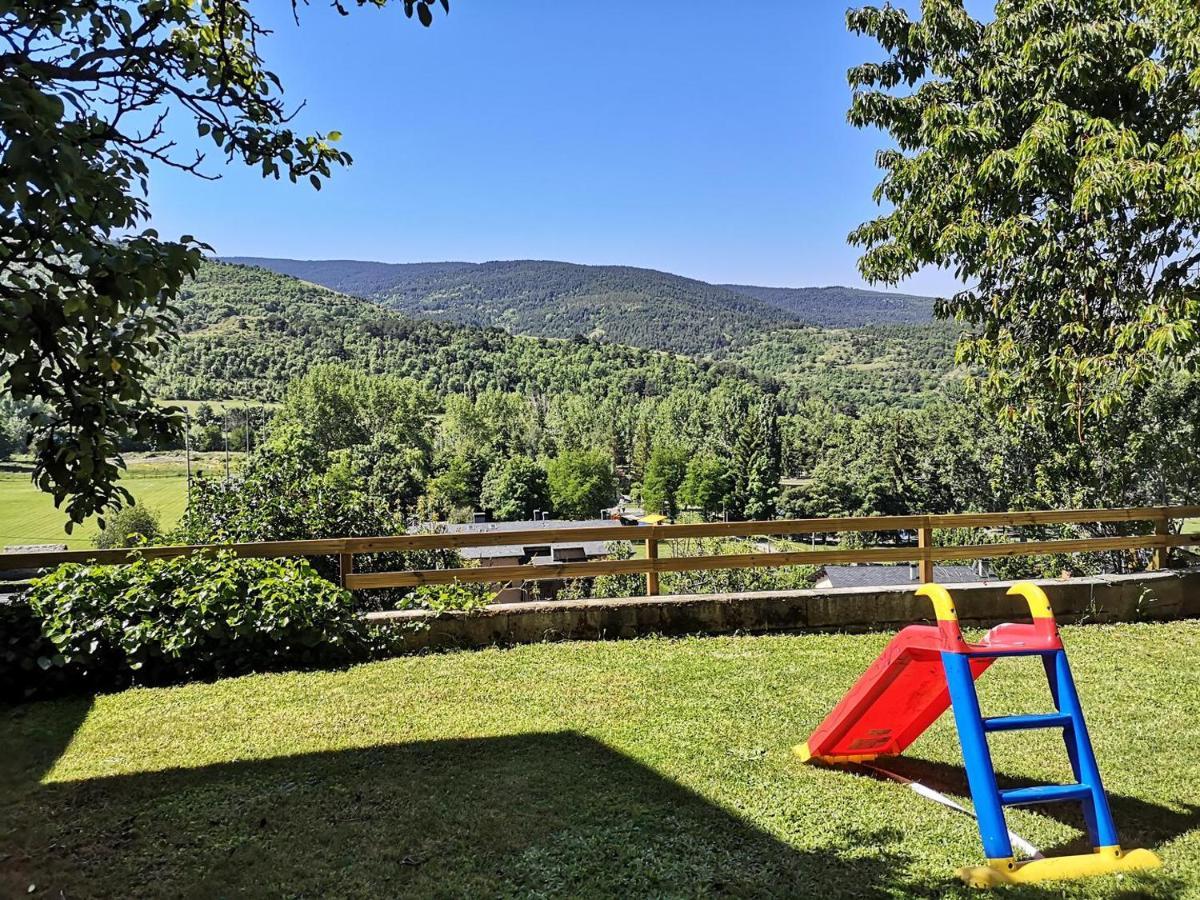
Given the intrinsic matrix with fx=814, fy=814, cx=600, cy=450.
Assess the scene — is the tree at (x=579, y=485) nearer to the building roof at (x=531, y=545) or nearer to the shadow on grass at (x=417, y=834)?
the building roof at (x=531, y=545)

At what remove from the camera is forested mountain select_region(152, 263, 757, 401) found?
437 ft

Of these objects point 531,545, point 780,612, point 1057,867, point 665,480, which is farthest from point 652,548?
point 665,480

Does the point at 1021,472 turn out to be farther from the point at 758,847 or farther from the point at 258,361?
the point at 258,361

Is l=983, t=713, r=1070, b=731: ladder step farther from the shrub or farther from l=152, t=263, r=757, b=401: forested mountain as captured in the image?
l=152, t=263, r=757, b=401: forested mountain

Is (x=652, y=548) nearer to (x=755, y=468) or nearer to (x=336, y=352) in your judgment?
(x=755, y=468)

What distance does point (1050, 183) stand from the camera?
8.21 metres

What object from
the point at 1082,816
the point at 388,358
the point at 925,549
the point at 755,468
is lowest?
the point at 755,468

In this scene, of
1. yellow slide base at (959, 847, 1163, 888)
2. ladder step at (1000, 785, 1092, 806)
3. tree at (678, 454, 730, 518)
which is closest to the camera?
yellow slide base at (959, 847, 1163, 888)

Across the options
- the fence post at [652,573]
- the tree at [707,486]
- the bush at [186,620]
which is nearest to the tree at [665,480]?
the tree at [707,486]

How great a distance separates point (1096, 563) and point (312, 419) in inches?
4207

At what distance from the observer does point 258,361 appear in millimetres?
137875

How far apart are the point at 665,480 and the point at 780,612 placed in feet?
365

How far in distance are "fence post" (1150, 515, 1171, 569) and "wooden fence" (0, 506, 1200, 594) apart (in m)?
0.01

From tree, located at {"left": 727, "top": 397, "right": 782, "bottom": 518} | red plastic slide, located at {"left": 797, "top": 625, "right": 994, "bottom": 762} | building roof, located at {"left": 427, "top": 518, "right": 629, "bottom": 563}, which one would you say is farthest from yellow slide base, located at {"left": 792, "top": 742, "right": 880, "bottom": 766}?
tree, located at {"left": 727, "top": 397, "right": 782, "bottom": 518}
